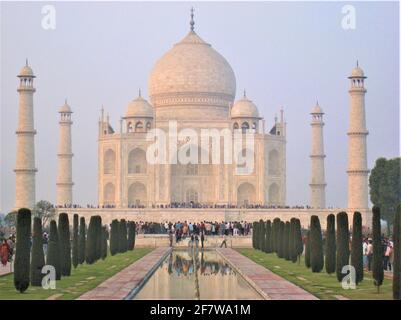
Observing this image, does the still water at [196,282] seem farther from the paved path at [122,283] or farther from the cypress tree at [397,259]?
the cypress tree at [397,259]

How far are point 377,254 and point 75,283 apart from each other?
550cm

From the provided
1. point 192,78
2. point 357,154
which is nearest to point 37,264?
point 357,154

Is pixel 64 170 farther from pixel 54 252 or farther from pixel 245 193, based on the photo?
pixel 54 252

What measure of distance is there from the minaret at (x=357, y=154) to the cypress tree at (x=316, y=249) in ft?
74.7

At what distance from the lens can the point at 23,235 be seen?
15.9 m

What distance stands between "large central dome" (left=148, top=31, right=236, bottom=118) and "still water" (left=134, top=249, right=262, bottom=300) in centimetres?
2737

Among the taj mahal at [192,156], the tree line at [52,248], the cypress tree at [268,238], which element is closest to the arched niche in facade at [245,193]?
the taj mahal at [192,156]

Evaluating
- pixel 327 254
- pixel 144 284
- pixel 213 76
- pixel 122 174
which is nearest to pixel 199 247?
pixel 327 254

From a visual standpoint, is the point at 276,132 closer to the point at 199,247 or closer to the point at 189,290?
the point at 199,247

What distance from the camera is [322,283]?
1703 cm

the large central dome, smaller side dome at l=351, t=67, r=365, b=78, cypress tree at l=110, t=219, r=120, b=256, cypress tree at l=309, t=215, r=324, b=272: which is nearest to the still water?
cypress tree at l=309, t=215, r=324, b=272

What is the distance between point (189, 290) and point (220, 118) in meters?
34.0

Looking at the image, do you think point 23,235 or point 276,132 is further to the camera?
point 276,132

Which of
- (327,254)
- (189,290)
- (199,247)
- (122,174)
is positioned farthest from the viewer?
(122,174)
